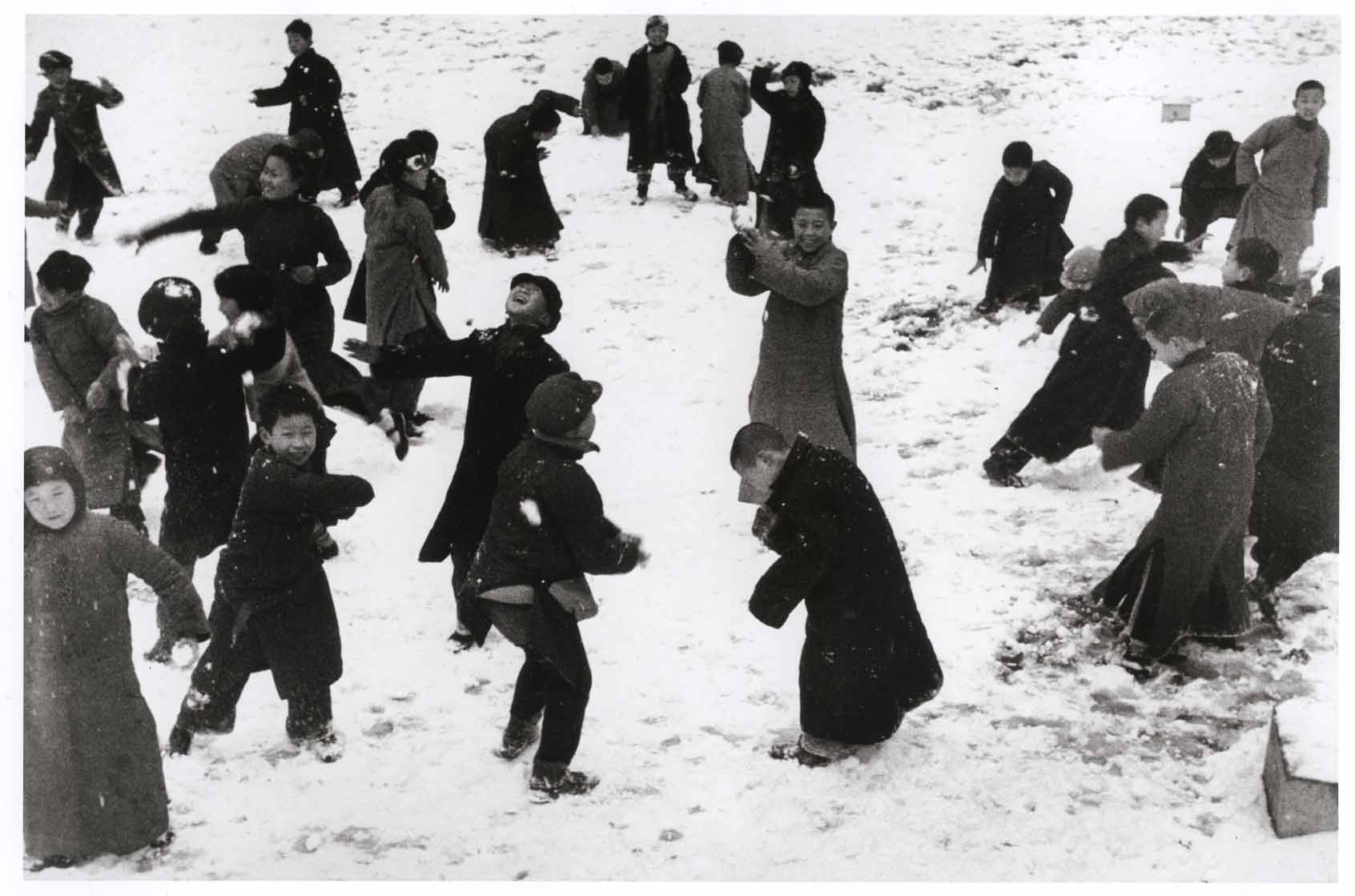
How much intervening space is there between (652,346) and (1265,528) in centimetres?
359

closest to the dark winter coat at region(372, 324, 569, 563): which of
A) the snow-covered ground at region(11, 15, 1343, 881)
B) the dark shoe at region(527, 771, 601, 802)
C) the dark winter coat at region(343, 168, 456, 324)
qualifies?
the snow-covered ground at region(11, 15, 1343, 881)

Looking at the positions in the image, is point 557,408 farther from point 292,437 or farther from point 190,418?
point 190,418

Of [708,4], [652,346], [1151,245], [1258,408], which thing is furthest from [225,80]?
[1258,408]

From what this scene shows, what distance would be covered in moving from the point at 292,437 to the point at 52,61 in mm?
3567

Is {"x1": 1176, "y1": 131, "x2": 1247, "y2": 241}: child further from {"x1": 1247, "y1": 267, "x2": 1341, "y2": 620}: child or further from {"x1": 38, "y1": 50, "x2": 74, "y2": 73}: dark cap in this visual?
{"x1": 38, "y1": 50, "x2": 74, "y2": 73}: dark cap

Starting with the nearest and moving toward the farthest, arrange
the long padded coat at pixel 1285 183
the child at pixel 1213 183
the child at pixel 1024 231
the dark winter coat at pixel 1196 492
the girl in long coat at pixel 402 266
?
the dark winter coat at pixel 1196 492 → the girl in long coat at pixel 402 266 → the long padded coat at pixel 1285 183 → the child at pixel 1024 231 → the child at pixel 1213 183

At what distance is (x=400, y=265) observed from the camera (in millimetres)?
7184

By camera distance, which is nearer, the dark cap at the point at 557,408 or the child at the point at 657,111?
the dark cap at the point at 557,408

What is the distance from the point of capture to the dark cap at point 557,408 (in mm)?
4605

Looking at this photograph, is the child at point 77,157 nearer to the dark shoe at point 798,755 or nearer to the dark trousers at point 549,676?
the dark trousers at point 549,676

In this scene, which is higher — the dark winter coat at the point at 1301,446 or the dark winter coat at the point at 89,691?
the dark winter coat at the point at 1301,446

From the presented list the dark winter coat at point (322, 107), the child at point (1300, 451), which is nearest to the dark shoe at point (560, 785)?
the child at point (1300, 451)

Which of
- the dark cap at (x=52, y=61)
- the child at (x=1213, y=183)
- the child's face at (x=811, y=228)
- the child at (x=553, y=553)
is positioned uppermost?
the dark cap at (x=52, y=61)

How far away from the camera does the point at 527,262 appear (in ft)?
30.7
